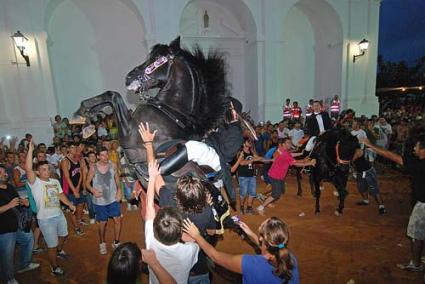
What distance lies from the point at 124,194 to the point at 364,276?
5647mm

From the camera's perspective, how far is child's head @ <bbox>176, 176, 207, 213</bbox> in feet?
7.08

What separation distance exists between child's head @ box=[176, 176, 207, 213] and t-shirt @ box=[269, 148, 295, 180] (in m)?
3.65

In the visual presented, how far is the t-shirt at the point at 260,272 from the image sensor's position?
1.69 m

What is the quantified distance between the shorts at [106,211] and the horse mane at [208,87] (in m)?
2.22

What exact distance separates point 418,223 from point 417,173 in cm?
64

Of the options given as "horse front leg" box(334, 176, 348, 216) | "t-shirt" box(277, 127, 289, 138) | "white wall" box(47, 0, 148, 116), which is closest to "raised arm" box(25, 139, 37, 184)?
"horse front leg" box(334, 176, 348, 216)

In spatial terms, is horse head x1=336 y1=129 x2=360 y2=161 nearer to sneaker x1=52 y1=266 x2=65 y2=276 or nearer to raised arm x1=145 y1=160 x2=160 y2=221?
raised arm x1=145 y1=160 x2=160 y2=221

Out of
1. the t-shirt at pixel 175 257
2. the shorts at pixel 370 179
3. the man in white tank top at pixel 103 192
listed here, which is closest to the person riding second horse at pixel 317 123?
the shorts at pixel 370 179

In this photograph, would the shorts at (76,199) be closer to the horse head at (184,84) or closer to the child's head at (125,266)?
the horse head at (184,84)

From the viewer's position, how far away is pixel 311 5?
1361 cm

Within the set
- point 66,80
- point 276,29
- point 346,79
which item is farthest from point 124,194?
point 346,79

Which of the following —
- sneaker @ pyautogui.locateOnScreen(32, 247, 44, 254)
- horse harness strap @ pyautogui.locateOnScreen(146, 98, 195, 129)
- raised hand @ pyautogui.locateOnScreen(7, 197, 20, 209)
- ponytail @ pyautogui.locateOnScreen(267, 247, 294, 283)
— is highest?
horse harness strap @ pyautogui.locateOnScreen(146, 98, 195, 129)

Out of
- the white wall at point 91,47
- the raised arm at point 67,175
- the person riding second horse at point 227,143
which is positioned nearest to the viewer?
the person riding second horse at point 227,143

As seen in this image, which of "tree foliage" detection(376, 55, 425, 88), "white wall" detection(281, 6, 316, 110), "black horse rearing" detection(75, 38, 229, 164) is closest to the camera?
"black horse rearing" detection(75, 38, 229, 164)
